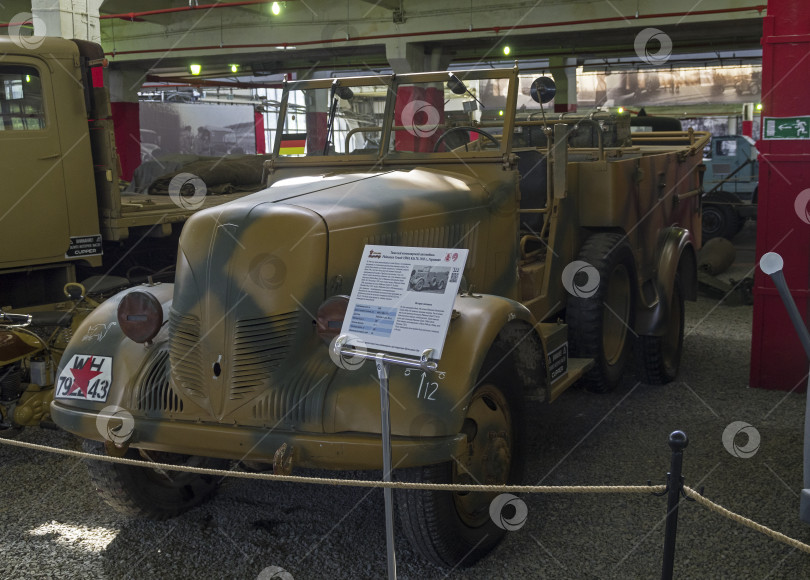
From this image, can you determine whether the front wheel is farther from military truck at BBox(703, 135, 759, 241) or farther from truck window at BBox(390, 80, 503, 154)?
military truck at BBox(703, 135, 759, 241)

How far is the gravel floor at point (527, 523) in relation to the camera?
3.16 metres

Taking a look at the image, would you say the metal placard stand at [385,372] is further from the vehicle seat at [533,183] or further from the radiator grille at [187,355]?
the vehicle seat at [533,183]

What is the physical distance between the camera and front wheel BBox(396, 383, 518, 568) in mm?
2910

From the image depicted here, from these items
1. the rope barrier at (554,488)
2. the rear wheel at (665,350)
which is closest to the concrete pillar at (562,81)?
the rear wheel at (665,350)

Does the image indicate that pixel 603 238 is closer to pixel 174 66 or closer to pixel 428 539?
pixel 428 539

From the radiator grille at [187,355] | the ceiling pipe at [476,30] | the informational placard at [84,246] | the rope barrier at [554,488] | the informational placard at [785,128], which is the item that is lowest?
the rope barrier at [554,488]

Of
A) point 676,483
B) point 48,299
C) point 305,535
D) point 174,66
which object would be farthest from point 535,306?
point 174,66

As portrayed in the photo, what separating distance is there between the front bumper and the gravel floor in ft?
1.75

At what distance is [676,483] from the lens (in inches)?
90.0

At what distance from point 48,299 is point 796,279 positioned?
503cm

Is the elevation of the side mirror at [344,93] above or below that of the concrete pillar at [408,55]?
below

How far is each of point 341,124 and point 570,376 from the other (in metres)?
1.83

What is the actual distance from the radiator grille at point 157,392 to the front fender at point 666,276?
326 cm

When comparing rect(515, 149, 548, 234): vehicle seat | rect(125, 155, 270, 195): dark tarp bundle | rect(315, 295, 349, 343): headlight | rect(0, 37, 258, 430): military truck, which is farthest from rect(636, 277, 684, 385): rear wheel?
rect(125, 155, 270, 195): dark tarp bundle
